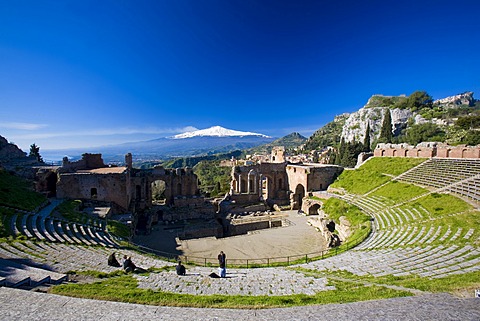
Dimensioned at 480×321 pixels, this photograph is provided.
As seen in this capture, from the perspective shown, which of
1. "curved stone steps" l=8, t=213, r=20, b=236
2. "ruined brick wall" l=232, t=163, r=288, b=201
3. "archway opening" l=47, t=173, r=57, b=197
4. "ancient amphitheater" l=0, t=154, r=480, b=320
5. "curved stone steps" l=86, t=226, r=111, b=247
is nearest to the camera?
"ancient amphitheater" l=0, t=154, r=480, b=320

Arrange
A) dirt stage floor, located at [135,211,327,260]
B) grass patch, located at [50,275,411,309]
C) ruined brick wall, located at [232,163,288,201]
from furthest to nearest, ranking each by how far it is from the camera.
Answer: ruined brick wall, located at [232,163,288,201] → dirt stage floor, located at [135,211,327,260] → grass patch, located at [50,275,411,309]

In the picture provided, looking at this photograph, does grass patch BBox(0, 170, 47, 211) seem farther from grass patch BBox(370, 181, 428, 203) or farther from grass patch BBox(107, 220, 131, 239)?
grass patch BBox(370, 181, 428, 203)

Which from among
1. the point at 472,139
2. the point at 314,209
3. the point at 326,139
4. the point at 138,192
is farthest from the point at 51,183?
the point at 326,139

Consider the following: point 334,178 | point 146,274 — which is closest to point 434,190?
point 334,178

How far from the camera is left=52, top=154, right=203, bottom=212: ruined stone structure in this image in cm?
2489

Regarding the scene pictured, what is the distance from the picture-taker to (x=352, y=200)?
2816 cm

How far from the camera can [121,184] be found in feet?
84.7

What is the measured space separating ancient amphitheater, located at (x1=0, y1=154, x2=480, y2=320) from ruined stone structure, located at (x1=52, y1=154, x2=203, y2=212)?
461 centimetres

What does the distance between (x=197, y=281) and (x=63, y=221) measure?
12830mm

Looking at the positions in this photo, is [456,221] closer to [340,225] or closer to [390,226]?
[390,226]

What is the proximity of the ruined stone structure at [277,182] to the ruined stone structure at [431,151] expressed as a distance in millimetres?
7868

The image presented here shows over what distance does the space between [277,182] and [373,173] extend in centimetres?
1391

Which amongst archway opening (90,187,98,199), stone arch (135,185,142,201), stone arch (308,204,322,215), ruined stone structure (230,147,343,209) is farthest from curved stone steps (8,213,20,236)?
stone arch (308,204,322,215)

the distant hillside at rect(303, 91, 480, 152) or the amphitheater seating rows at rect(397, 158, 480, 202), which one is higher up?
the distant hillside at rect(303, 91, 480, 152)
